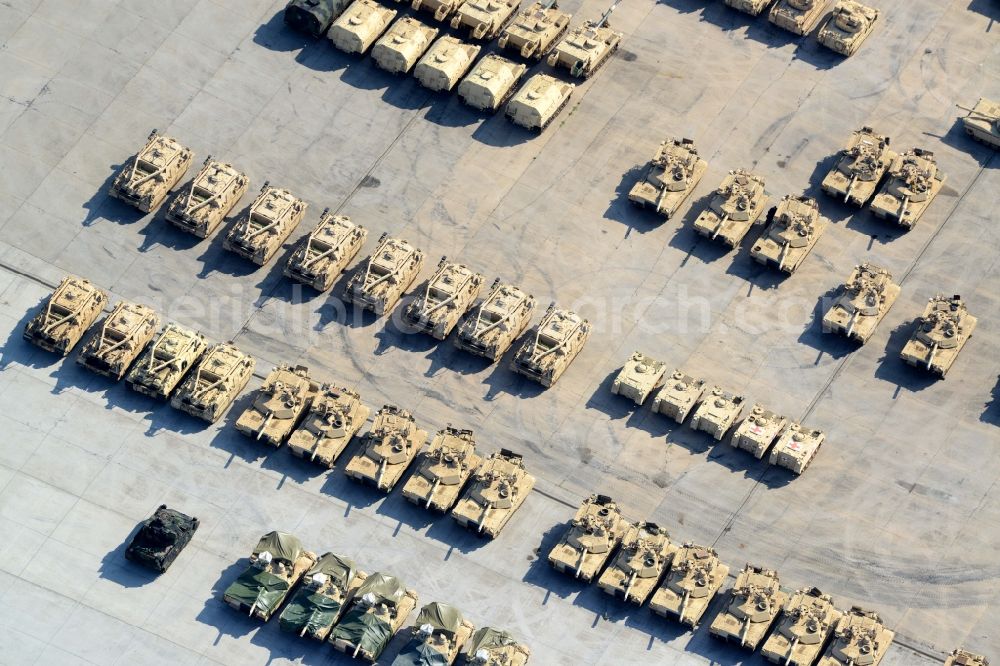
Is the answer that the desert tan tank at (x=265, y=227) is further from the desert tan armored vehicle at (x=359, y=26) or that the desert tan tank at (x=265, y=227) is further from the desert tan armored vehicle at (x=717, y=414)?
the desert tan armored vehicle at (x=717, y=414)

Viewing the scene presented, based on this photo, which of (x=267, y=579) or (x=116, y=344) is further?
(x=116, y=344)

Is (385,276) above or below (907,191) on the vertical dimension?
below

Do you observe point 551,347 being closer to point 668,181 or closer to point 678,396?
point 678,396

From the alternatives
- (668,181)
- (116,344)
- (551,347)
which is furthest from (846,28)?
(116,344)

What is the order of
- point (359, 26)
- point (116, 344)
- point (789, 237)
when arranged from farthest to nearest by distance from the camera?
point (359, 26)
point (789, 237)
point (116, 344)

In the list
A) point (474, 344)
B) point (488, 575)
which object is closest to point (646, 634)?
point (488, 575)

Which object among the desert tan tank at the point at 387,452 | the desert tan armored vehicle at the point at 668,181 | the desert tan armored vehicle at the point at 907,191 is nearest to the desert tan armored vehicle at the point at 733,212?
the desert tan armored vehicle at the point at 668,181

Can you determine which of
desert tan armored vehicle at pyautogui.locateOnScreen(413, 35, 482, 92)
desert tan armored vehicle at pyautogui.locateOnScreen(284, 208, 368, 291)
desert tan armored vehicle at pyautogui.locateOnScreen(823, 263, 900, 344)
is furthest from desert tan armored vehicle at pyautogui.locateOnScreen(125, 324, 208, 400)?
desert tan armored vehicle at pyautogui.locateOnScreen(823, 263, 900, 344)
